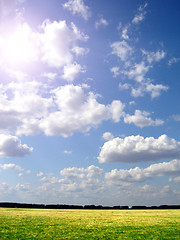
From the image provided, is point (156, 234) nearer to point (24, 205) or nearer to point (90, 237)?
point (90, 237)

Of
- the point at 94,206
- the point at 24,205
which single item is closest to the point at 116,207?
the point at 94,206

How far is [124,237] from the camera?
2233cm

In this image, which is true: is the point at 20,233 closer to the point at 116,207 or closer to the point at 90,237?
the point at 90,237

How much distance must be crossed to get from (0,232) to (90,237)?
1052cm

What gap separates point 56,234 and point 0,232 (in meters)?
6.52

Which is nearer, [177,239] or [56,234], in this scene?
[177,239]

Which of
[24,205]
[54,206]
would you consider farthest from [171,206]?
[24,205]

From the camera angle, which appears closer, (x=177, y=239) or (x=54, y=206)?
(x=177, y=239)

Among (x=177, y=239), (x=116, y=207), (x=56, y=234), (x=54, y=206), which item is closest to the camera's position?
(x=177, y=239)

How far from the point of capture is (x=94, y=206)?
382 ft

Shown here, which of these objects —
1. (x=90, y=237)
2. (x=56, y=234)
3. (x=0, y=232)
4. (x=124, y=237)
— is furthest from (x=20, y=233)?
(x=124, y=237)

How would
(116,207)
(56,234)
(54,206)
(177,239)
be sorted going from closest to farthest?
1. (177,239)
2. (56,234)
3. (54,206)
4. (116,207)

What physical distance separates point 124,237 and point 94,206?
3985 inches

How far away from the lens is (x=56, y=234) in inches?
912
